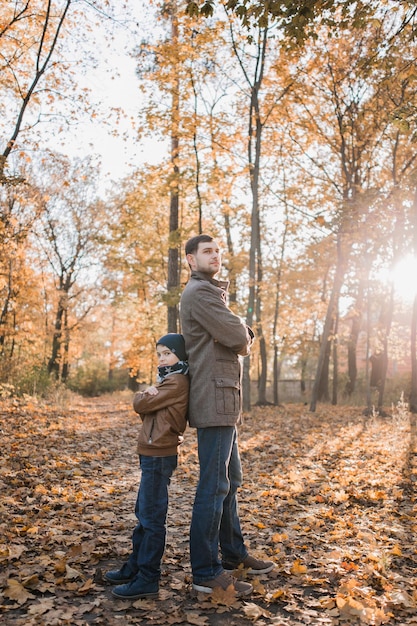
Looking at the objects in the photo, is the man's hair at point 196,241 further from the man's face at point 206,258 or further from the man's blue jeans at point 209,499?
the man's blue jeans at point 209,499

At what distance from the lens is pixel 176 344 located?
3.62m

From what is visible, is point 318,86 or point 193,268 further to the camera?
point 318,86

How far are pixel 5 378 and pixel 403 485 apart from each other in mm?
11590

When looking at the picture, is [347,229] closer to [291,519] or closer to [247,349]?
[291,519]

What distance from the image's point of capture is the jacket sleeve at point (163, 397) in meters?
3.47

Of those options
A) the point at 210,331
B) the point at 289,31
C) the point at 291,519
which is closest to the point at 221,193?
the point at 289,31

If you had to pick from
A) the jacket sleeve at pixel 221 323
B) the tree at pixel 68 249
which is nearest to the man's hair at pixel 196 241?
the jacket sleeve at pixel 221 323

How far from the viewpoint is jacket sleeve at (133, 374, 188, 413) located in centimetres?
347

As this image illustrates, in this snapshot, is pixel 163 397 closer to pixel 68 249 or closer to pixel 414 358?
pixel 414 358

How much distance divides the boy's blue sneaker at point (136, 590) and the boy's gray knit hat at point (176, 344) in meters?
1.45

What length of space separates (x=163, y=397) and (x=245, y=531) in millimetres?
2249

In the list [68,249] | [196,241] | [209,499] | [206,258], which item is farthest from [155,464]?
[68,249]

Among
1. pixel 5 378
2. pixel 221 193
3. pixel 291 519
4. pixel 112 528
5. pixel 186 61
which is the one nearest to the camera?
pixel 112 528

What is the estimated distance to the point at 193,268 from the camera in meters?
3.76
